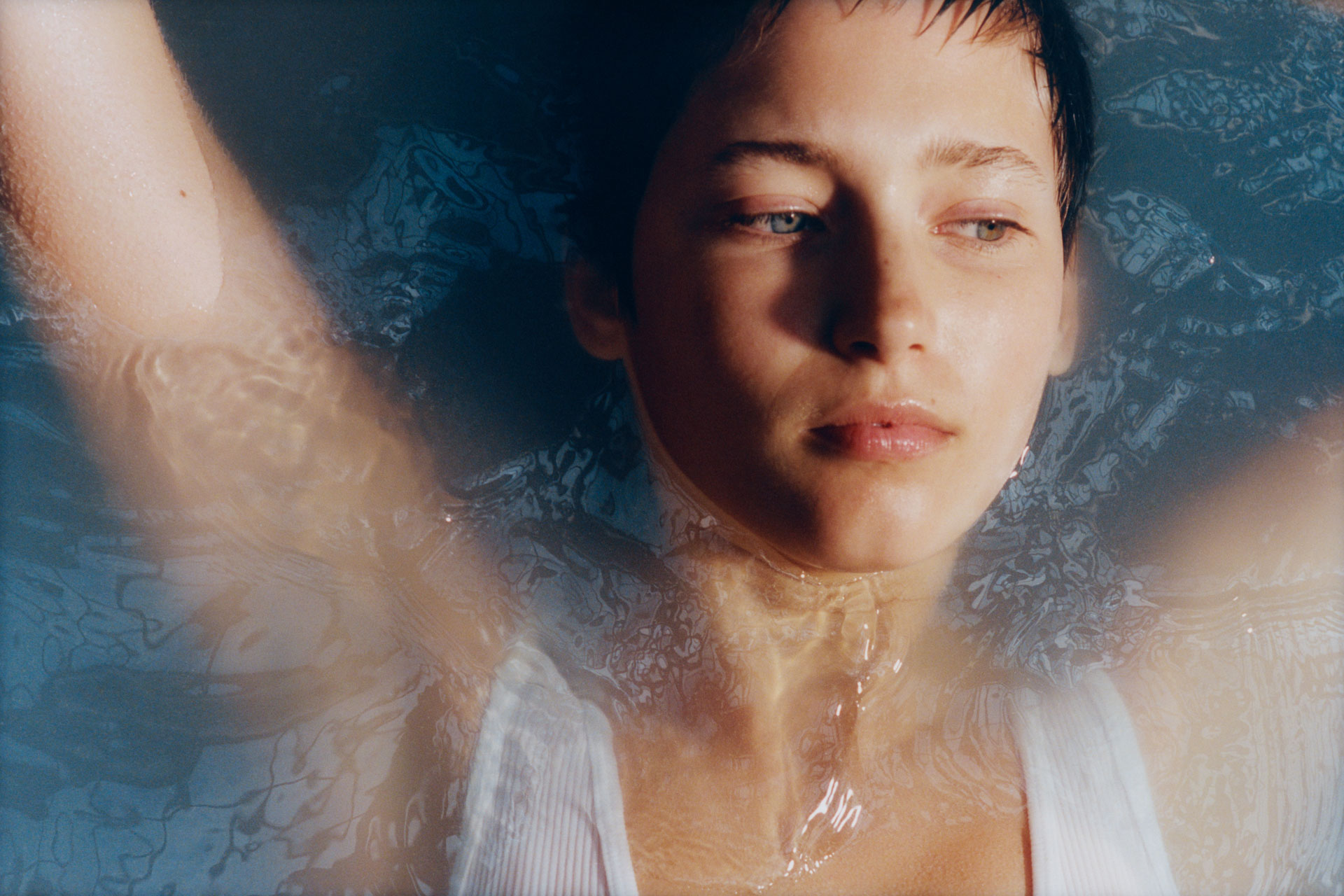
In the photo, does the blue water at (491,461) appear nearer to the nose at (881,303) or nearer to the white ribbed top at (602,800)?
the white ribbed top at (602,800)

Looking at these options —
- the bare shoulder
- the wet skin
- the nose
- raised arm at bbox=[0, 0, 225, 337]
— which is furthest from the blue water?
the nose

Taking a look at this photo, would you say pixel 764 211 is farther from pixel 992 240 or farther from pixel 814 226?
pixel 992 240

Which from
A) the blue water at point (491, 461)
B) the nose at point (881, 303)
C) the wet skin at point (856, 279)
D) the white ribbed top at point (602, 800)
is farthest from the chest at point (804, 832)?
the nose at point (881, 303)

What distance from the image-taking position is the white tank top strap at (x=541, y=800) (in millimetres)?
917

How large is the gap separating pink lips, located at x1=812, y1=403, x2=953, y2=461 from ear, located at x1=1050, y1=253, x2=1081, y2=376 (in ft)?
0.72

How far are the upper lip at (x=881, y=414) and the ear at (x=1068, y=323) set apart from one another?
219 millimetres

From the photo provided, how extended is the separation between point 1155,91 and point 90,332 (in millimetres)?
1353

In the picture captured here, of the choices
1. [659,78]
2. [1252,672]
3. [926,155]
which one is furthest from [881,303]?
[1252,672]

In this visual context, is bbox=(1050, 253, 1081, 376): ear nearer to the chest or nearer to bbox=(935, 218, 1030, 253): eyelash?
bbox=(935, 218, 1030, 253): eyelash

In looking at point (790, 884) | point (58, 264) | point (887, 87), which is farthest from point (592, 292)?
point (790, 884)

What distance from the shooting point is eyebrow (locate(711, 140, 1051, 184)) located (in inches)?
29.5

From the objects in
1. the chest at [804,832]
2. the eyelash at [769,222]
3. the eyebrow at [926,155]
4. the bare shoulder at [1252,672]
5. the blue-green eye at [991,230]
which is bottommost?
the chest at [804,832]

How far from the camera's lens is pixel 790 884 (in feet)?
3.14

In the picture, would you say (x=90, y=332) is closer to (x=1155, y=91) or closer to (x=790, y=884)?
(x=790, y=884)
